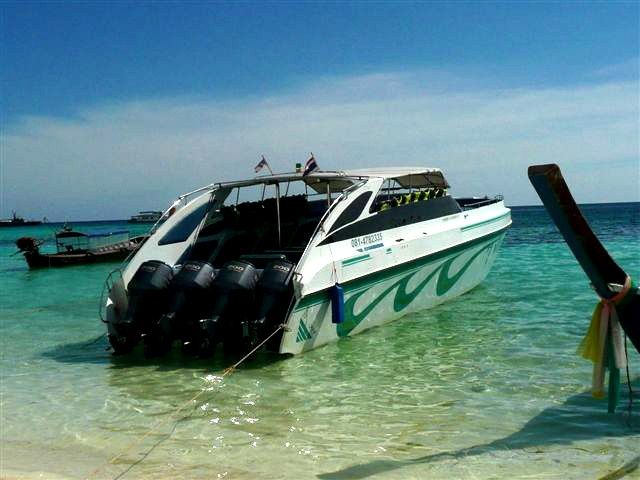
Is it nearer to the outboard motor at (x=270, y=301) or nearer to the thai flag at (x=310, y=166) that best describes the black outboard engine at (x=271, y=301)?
the outboard motor at (x=270, y=301)

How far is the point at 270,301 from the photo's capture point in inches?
290

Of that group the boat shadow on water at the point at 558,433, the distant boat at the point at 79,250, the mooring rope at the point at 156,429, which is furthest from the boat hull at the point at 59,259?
the boat shadow on water at the point at 558,433

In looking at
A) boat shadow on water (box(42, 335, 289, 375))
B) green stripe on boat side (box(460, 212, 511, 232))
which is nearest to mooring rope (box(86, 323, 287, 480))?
boat shadow on water (box(42, 335, 289, 375))

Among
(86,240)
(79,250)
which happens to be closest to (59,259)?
(79,250)

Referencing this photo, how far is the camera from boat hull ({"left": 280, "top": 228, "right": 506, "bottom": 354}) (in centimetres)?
747

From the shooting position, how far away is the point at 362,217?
8.70 metres

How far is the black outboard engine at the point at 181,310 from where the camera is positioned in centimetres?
763

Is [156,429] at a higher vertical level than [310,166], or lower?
lower

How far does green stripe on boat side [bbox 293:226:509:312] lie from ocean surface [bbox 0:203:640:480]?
700 millimetres

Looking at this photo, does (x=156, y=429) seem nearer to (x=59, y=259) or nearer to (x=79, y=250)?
(x=59, y=259)

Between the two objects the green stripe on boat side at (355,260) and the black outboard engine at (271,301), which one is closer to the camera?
the black outboard engine at (271,301)

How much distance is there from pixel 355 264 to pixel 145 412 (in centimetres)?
317

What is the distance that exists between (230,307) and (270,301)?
0.52 metres

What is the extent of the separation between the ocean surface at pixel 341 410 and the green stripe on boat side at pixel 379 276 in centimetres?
70
